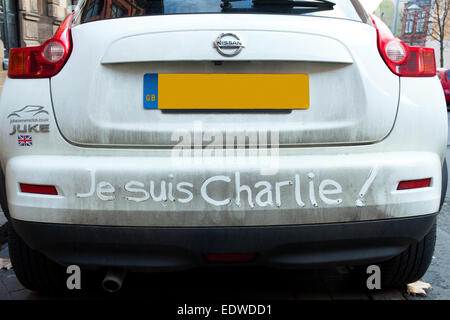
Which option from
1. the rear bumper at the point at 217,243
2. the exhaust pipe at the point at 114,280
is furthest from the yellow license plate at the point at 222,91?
the exhaust pipe at the point at 114,280

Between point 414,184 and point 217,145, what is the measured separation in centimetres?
77

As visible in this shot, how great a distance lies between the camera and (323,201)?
1866 mm

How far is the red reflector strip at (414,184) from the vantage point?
1.93m

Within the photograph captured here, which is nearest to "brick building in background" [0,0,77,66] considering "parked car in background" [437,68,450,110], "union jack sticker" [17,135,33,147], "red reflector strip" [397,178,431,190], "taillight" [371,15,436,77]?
"union jack sticker" [17,135,33,147]

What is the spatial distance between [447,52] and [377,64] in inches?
2043

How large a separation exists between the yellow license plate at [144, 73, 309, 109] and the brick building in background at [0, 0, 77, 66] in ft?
27.4

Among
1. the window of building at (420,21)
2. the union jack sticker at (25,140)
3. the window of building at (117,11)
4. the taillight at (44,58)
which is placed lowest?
the union jack sticker at (25,140)

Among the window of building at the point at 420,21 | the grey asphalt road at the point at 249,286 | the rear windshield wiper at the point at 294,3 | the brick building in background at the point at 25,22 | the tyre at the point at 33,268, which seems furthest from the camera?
the window of building at the point at 420,21

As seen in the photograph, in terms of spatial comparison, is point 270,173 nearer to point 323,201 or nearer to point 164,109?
point 323,201

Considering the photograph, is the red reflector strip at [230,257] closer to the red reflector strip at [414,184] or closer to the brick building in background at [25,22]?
Result: the red reflector strip at [414,184]

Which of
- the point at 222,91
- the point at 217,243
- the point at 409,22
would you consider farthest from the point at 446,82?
the point at 409,22

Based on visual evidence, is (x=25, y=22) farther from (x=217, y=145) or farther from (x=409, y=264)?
(x=409, y=264)

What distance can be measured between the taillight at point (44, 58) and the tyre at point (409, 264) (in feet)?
5.50

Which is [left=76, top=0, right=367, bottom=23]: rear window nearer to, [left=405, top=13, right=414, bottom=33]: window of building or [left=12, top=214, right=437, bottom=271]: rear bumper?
[left=12, top=214, right=437, bottom=271]: rear bumper
